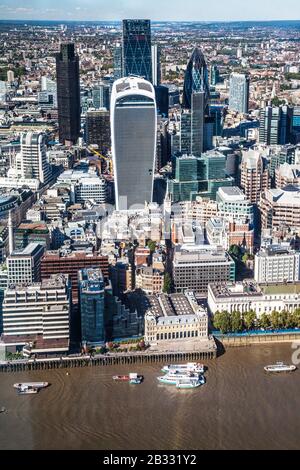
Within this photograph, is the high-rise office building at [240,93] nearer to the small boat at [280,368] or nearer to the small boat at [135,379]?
the small boat at [280,368]

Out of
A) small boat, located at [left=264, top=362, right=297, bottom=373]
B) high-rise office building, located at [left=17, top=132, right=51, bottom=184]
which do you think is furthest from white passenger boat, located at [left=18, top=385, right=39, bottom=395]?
high-rise office building, located at [left=17, top=132, right=51, bottom=184]

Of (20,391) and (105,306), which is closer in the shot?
(20,391)

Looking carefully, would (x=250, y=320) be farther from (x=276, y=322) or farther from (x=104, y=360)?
(x=104, y=360)

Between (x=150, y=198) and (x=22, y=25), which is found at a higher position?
(x=22, y=25)

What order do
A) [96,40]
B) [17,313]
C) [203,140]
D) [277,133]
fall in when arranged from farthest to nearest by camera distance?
[96,40], [277,133], [203,140], [17,313]

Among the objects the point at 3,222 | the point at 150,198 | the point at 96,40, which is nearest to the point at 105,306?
the point at 3,222

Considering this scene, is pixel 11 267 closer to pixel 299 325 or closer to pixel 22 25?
pixel 299 325

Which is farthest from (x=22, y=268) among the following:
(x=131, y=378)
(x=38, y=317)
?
(x=131, y=378)
